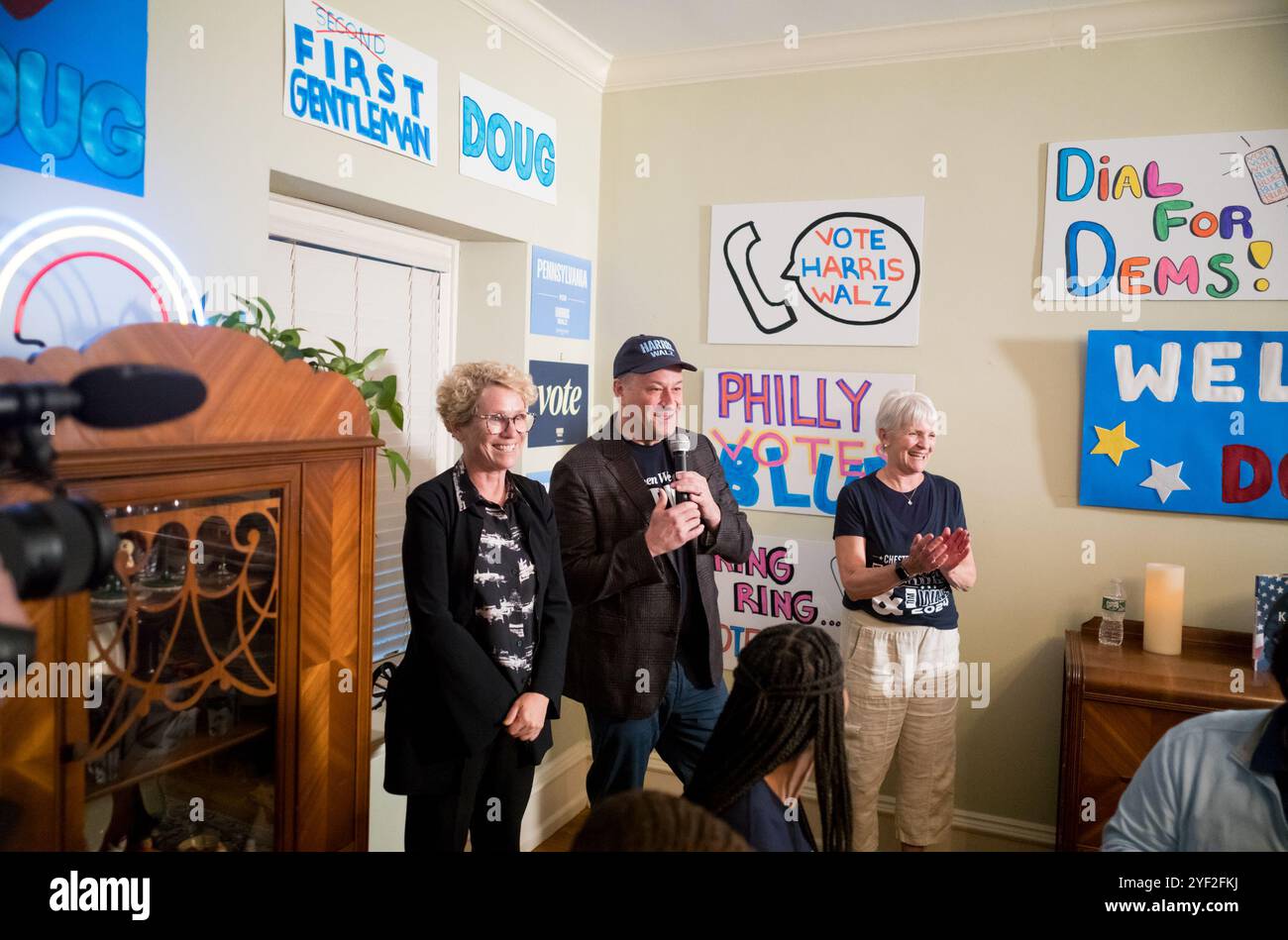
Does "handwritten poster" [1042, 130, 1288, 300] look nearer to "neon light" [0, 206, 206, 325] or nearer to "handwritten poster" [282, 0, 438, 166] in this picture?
"handwritten poster" [282, 0, 438, 166]

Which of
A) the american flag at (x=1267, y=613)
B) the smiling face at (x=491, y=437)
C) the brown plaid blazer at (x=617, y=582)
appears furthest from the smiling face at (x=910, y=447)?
the smiling face at (x=491, y=437)

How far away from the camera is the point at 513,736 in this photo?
205 cm

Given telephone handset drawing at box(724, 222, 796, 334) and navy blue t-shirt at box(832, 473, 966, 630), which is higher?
telephone handset drawing at box(724, 222, 796, 334)

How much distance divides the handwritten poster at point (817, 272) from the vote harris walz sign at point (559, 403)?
0.54 m

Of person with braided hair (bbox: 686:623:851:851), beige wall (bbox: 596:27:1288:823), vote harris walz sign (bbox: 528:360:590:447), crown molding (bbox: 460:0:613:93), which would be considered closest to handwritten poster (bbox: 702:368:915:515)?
beige wall (bbox: 596:27:1288:823)

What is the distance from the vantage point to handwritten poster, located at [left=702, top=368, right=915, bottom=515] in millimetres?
3326

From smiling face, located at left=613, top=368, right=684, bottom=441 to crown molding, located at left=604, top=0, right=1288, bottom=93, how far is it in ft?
5.18

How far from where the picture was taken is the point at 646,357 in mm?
2410

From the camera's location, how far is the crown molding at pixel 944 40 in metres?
2.87

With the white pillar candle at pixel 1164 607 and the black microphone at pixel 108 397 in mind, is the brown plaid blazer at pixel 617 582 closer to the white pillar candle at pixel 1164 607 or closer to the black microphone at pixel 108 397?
the white pillar candle at pixel 1164 607

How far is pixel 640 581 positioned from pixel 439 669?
0.57 metres

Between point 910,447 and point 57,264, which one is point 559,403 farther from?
point 57,264

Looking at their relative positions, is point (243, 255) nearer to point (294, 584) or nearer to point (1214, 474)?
point (294, 584)

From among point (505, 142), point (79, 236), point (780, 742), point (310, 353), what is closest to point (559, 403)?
point (505, 142)
